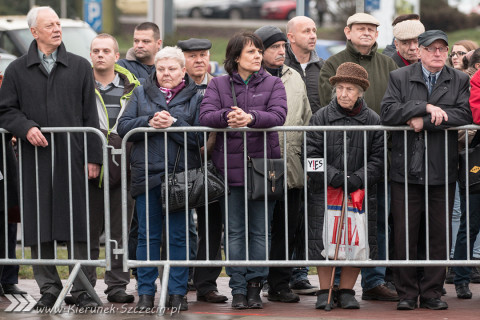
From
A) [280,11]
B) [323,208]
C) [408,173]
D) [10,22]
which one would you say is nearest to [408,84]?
[408,173]

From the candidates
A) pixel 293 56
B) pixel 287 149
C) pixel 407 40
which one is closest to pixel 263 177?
pixel 287 149

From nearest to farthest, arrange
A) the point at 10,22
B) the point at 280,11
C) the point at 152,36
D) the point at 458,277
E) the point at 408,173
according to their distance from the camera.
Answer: the point at 408,173, the point at 458,277, the point at 152,36, the point at 10,22, the point at 280,11

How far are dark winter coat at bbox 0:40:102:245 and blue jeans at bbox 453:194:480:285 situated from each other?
10.4ft

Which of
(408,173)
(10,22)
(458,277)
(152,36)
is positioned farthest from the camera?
(10,22)

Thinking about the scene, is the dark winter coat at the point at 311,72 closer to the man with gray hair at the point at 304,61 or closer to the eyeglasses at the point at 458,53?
the man with gray hair at the point at 304,61

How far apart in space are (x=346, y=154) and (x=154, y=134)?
4.97 ft

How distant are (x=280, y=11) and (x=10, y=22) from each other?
24754 millimetres

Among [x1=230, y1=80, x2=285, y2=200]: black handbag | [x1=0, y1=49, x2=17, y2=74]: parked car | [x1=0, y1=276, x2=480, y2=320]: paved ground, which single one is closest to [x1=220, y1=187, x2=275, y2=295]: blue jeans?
[x1=230, y1=80, x2=285, y2=200]: black handbag

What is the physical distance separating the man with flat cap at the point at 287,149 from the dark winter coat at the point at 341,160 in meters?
0.31

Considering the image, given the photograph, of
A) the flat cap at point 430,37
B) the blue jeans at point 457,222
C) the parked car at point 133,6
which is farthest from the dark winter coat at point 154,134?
the parked car at point 133,6

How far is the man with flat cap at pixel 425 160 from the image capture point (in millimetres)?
7641

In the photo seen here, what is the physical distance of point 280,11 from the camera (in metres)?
40.4

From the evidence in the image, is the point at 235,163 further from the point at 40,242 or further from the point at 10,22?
the point at 10,22

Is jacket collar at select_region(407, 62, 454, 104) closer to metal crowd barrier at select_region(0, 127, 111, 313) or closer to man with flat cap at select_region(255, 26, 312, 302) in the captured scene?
man with flat cap at select_region(255, 26, 312, 302)
